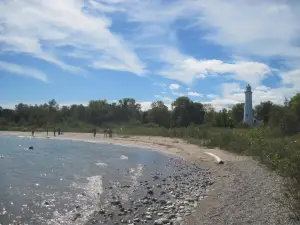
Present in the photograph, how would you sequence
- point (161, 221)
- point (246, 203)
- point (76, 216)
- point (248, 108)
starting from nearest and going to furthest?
point (161, 221) → point (246, 203) → point (76, 216) → point (248, 108)

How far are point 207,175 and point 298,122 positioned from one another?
29153 mm

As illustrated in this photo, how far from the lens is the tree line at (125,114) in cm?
9924

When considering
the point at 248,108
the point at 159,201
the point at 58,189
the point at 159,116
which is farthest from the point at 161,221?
the point at 159,116

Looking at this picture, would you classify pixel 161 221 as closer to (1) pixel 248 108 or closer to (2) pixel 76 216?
(2) pixel 76 216

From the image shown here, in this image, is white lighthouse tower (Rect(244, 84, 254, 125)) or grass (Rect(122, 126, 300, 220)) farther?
white lighthouse tower (Rect(244, 84, 254, 125))

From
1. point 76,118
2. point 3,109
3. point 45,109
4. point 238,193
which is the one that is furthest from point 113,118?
point 238,193

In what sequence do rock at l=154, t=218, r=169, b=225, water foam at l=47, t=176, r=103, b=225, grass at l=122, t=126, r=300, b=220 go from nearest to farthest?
1. grass at l=122, t=126, r=300, b=220
2. rock at l=154, t=218, r=169, b=225
3. water foam at l=47, t=176, r=103, b=225

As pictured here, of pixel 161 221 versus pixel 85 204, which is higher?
pixel 161 221

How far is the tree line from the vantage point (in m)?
99.2

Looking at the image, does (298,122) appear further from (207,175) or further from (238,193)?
(238,193)

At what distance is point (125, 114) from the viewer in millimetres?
134000

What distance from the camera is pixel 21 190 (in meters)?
19.4

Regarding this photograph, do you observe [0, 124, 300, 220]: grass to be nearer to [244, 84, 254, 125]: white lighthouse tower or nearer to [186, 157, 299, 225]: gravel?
[186, 157, 299, 225]: gravel

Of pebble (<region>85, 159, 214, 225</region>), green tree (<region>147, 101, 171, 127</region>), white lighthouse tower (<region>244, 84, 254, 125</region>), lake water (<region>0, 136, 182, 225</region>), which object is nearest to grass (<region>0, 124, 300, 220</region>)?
pebble (<region>85, 159, 214, 225</region>)
